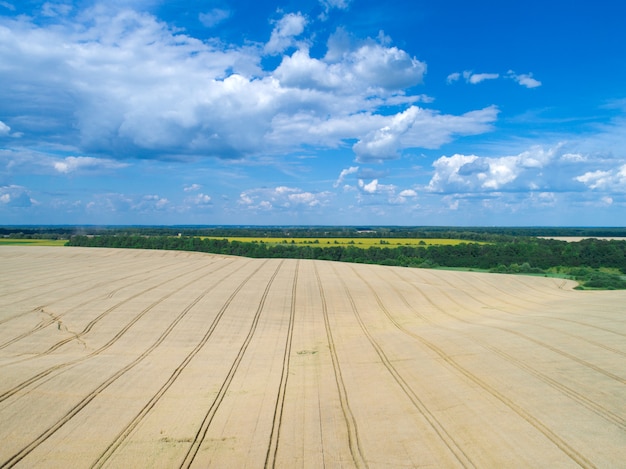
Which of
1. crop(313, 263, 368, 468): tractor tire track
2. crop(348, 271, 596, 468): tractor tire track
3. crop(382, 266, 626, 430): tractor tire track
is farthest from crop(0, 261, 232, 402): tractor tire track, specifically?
crop(382, 266, 626, 430): tractor tire track

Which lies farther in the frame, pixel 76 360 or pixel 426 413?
pixel 76 360

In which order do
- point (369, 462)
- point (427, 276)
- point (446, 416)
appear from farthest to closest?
point (427, 276), point (446, 416), point (369, 462)

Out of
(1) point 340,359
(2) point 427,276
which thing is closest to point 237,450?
(1) point 340,359

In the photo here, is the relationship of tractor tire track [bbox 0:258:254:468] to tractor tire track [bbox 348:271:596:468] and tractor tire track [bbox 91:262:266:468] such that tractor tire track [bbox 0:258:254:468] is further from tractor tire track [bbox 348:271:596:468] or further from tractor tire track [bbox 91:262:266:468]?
tractor tire track [bbox 348:271:596:468]

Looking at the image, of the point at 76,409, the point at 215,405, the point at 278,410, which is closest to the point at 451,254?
the point at 278,410

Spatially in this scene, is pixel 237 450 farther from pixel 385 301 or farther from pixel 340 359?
pixel 385 301

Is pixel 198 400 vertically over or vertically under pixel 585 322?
under

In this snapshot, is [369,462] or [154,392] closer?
[369,462]

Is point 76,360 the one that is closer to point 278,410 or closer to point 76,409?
point 76,409

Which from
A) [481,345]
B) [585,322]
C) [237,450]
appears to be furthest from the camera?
[585,322]
